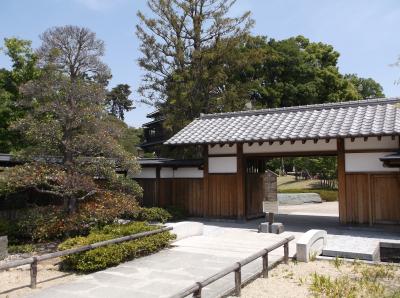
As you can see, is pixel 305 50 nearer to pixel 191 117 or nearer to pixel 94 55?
pixel 191 117

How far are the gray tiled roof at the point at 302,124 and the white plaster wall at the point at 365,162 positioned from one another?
3.45 ft

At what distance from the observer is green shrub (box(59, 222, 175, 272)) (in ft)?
29.7

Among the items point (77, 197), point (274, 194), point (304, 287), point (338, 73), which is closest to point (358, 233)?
point (274, 194)

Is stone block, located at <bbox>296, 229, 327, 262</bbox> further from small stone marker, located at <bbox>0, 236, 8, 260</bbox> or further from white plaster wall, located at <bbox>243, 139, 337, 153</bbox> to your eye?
small stone marker, located at <bbox>0, 236, 8, 260</bbox>

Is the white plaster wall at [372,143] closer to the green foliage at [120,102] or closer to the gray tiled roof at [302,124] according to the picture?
the gray tiled roof at [302,124]

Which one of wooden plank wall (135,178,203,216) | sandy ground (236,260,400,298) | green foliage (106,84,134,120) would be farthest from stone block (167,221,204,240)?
green foliage (106,84,134,120)

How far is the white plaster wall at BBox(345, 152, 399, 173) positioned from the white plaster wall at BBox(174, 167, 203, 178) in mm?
6540

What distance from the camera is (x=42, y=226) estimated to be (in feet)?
38.8

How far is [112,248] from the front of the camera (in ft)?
31.5

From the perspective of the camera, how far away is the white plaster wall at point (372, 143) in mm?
13562

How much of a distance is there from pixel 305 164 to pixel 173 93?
54.6 feet

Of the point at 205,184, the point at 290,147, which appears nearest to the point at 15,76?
the point at 205,184

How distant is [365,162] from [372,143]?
0.72m

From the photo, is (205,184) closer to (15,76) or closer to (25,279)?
(25,279)
